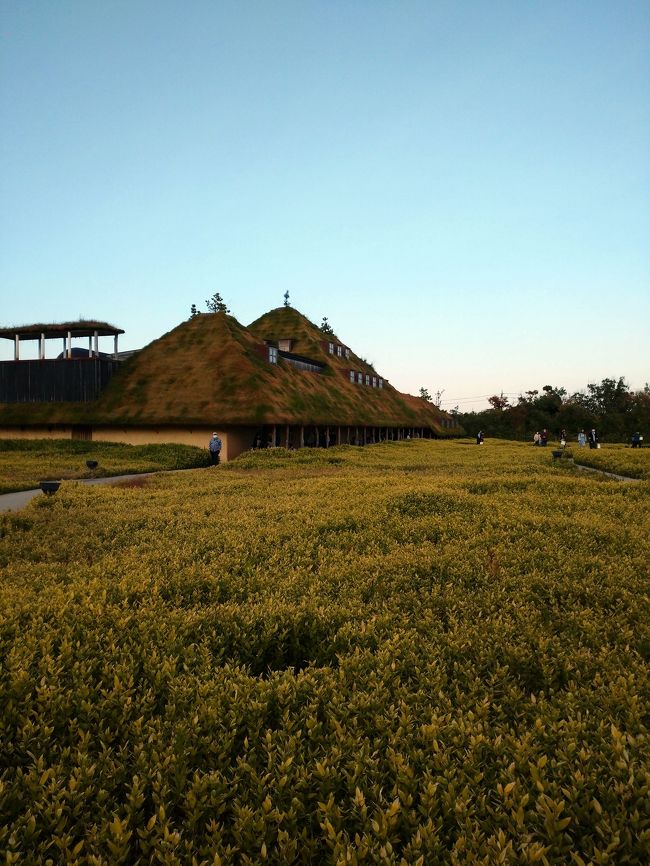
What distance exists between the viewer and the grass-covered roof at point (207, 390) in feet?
113

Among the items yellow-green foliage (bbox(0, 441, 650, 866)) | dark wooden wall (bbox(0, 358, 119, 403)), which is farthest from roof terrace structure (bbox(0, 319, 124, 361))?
yellow-green foliage (bbox(0, 441, 650, 866))

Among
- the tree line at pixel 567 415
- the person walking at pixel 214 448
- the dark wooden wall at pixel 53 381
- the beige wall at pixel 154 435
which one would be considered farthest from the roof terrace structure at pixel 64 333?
the tree line at pixel 567 415

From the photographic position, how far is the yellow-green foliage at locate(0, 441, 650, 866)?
305 centimetres

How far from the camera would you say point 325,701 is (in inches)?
169

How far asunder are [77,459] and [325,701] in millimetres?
26397

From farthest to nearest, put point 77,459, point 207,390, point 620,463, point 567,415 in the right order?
point 567,415 → point 207,390 → point 77,459 → point 620,463

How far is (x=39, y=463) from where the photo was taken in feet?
81.0

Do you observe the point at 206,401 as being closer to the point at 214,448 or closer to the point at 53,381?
the point at 214,448

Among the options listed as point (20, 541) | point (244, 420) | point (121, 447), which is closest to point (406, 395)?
point (244, 420)

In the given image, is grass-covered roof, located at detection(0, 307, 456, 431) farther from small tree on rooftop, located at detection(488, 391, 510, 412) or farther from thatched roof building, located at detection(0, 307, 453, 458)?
small tree on rooftop, located at detection(488, 391, 510, 412)

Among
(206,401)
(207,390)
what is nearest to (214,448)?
(206,401)

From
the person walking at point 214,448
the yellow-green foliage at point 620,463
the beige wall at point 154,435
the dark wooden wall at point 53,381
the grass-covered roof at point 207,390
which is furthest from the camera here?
the dark wooden wall at point 53,381

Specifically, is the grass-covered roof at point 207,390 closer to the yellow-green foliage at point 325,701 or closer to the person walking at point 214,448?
the person walking at point 214,448

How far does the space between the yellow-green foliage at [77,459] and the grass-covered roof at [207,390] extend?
323 cm
